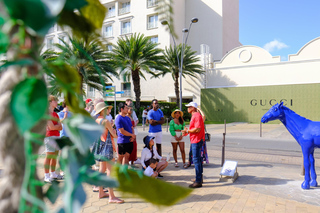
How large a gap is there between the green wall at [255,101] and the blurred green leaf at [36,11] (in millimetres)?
26938

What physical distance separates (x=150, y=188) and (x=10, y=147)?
9.3 inches

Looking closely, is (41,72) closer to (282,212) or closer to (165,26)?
(165,26)

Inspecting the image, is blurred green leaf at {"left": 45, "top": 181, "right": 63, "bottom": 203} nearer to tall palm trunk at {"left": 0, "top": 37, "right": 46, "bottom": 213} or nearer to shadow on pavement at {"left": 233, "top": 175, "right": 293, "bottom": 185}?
tall palm trunk at {"left": 0, "top": 37, "right": 46, "bottom": 213}

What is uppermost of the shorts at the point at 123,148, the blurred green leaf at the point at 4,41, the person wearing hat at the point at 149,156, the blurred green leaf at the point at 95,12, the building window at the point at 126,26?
the building window at the point at 126,26

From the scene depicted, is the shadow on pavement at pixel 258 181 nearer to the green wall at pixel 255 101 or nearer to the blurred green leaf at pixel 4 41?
Answer: the blurred green leaf at pixel 4 41

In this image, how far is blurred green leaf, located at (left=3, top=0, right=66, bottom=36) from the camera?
0.93 feet

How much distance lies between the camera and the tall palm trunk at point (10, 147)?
1.12 ft

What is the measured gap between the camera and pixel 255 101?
A: 83.3 ft

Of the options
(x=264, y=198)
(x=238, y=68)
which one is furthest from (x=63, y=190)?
(x=238, y=68)

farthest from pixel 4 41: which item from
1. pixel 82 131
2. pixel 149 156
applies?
pixel 149 156

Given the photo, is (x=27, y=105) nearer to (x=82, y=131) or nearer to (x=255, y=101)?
(x=82, y=131)

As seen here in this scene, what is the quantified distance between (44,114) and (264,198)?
4690 millimetres

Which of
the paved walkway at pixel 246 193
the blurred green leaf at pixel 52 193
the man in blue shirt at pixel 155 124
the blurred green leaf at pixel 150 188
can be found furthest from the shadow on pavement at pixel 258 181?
the blurred green leaf at pixel 52 193

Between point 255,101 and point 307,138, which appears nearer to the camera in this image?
point 307,138
